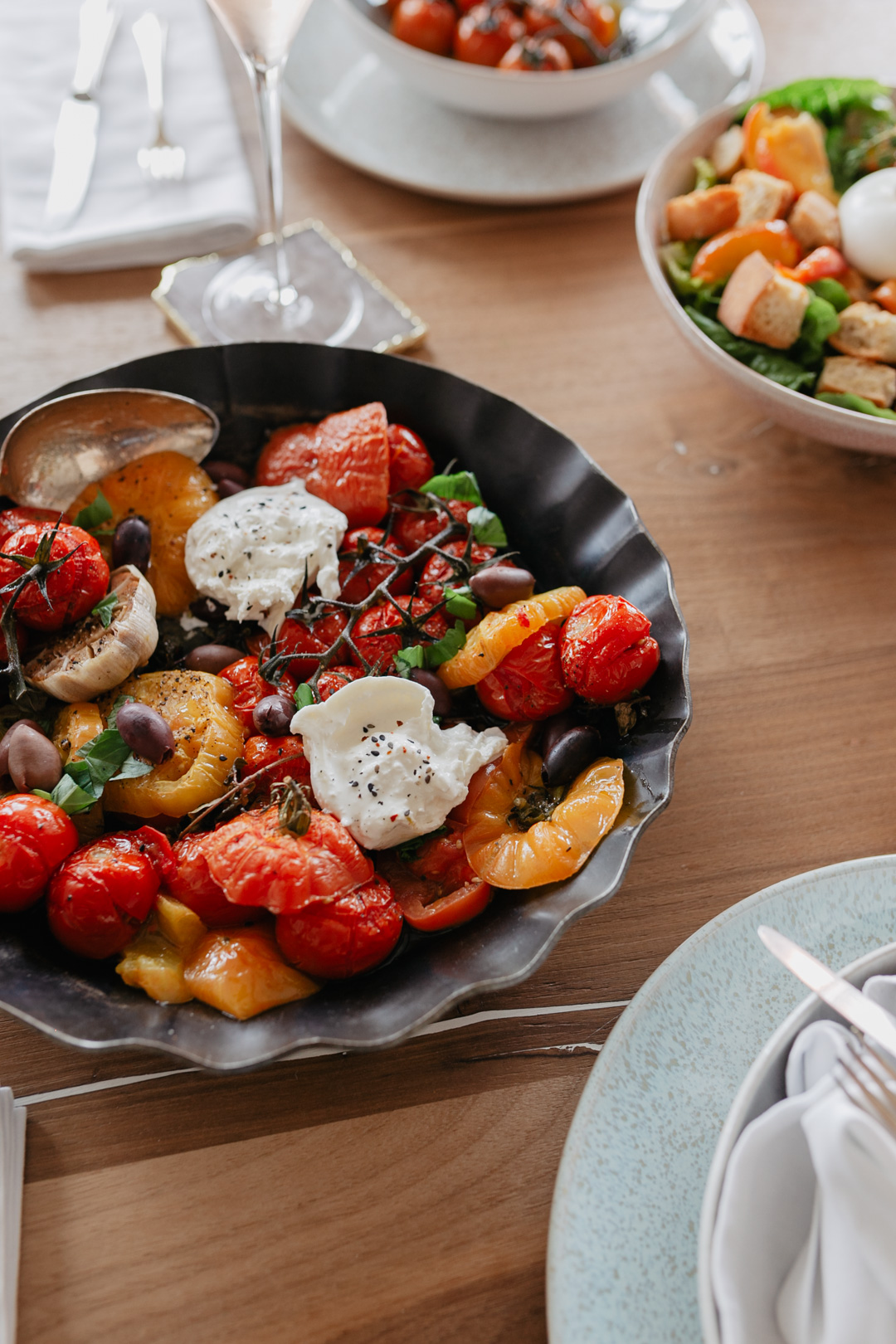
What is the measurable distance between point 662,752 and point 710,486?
73 centimetres

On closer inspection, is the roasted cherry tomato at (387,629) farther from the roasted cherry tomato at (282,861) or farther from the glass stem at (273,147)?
the glass stem at (273,147)

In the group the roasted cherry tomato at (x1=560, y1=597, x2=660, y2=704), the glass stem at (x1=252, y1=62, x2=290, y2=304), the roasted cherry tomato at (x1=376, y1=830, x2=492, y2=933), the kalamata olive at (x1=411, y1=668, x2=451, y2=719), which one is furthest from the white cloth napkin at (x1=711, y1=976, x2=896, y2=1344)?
the glass stem at (x1=252, y1=62, x2=290, y2=304)

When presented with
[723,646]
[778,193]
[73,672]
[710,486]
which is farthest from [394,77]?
[73,672]

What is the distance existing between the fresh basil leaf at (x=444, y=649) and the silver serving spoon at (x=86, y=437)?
47 cm

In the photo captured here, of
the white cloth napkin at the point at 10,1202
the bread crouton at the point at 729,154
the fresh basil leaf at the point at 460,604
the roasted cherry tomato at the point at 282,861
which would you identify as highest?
the bread crouton at the point at 729,154

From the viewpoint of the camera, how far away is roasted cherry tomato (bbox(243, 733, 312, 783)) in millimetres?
1185

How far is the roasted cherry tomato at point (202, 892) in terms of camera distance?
107 centimetres

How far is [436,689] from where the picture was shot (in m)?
1.23

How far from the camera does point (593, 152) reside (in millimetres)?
2076

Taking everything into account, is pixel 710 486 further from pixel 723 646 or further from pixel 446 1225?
pixel 446 1225

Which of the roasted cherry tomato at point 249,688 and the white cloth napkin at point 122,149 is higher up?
the white cloth napkin at point 122,149

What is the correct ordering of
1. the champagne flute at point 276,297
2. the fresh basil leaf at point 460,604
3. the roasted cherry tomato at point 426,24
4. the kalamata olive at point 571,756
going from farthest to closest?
1. the roasted cherry tomato at point 426,24
2. the champagne flute at point 276,297
3. the fresh basil leaf at point 460,604
4. the kalamata olive at point 571,756

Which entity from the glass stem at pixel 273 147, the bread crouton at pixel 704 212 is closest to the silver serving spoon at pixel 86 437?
the glass stem at pixel 273 147

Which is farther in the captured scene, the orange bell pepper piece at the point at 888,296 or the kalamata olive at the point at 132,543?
the orange bell pepper piece at the point at 888,296
